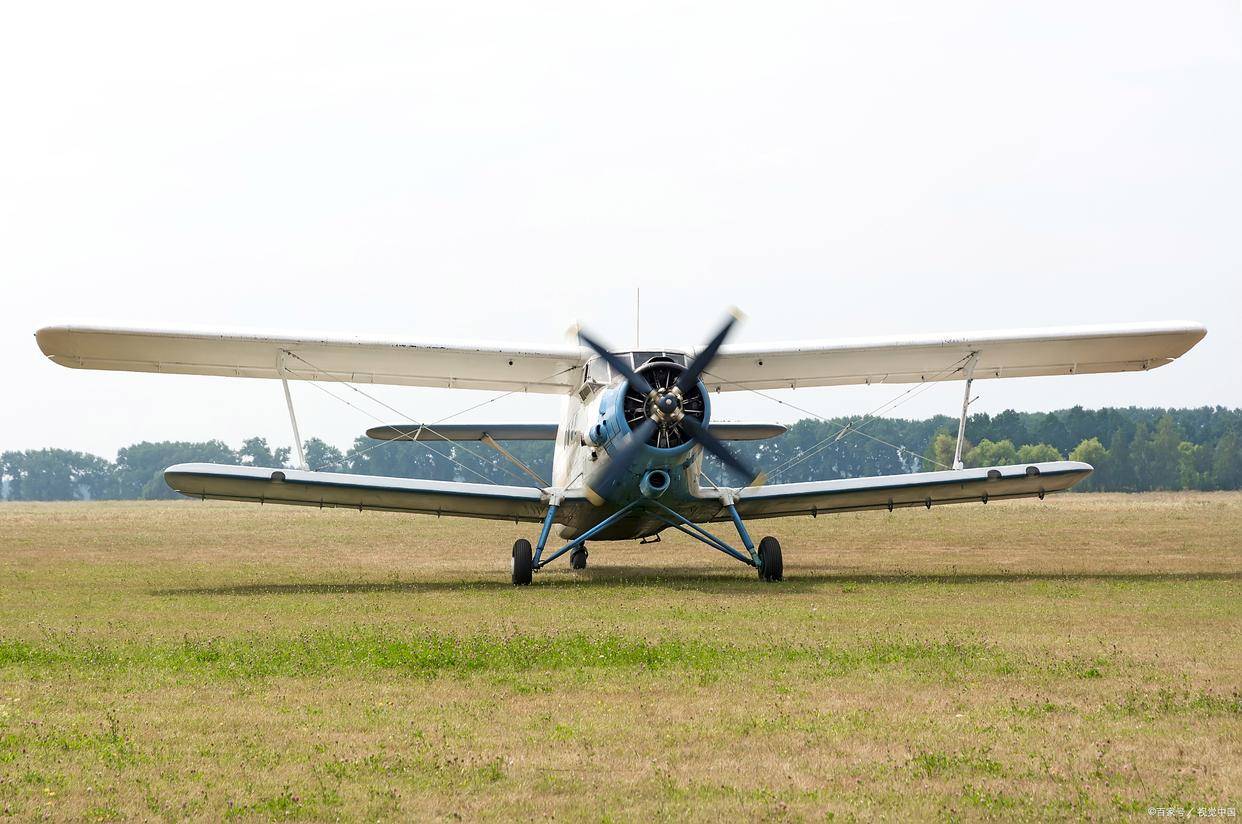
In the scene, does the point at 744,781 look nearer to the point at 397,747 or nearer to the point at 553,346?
the point at 397,747

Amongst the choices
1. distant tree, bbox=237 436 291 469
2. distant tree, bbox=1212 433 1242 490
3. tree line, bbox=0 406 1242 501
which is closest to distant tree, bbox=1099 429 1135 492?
tree line, bbox=0 406 1242 501

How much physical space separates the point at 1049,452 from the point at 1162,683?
11149 cm

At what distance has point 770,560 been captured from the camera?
18188 millimetres

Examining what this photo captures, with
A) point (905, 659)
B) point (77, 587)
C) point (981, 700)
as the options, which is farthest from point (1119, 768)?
point (77, 587)

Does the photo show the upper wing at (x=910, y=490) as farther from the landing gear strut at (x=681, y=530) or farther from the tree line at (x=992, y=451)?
the tree line at (x=992, y=451)

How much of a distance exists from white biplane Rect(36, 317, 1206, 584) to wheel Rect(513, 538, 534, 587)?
28 millimetres

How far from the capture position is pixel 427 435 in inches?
883

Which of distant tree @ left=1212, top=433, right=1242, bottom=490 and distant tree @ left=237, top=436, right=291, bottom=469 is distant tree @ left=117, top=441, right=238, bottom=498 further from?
distant tree @ left=1212, top=433, right=1242, bottom=490

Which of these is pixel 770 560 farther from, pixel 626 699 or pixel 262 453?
pixel 262 453

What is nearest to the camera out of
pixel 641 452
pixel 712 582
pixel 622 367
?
pixel 641 452

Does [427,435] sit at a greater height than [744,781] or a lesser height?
greater

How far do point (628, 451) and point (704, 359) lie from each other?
1556 millimetres

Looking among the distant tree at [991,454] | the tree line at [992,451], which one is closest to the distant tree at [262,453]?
the tree line at [992,451]

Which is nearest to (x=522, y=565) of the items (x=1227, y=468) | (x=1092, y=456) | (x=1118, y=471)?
(x=1092, y=456)
